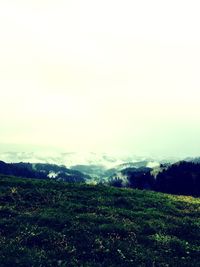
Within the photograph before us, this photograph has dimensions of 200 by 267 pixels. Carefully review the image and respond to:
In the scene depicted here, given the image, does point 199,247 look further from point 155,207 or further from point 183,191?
point 183,191

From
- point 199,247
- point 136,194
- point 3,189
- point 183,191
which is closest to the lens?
point 199,247

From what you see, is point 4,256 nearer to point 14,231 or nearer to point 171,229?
point 14,231

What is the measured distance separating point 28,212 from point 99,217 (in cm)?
590

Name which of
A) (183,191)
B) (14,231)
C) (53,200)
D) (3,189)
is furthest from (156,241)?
(183,191)

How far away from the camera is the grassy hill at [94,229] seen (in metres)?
25.3

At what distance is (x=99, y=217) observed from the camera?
32531 mm

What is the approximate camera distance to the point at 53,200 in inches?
1497

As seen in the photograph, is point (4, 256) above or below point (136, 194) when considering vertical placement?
below

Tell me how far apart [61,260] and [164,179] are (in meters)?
149

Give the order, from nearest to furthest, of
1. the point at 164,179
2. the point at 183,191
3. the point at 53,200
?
the point at 53,200 < the point at 183,191 < the point at 164,179

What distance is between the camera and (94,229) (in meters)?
29.6

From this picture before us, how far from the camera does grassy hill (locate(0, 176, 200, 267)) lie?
25328 millimetres

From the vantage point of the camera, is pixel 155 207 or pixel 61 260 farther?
pixel 155 207

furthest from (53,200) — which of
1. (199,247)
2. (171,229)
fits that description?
(199,247)
